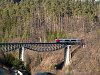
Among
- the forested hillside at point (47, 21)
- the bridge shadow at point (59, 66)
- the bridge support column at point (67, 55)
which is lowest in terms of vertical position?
the bridge shadow at point (59, 66)

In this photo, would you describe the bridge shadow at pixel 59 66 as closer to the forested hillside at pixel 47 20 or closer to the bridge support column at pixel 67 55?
the bridge support column at pixel 67 55

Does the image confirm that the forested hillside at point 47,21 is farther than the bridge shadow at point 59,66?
Yes

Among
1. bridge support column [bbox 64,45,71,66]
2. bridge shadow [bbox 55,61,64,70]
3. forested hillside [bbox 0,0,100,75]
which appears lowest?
bridge shadow [bbox 55,61,64,70]

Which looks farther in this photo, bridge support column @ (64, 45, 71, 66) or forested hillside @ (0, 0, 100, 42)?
forested hillside @ (0, 0, 100, 42)

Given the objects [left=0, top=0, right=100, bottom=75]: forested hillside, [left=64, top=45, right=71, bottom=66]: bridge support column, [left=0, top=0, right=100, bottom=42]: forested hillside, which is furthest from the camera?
[left=0, top=0, right=100, bottom=42]: forested hillside

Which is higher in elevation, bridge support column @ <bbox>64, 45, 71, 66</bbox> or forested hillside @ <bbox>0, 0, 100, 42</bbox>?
forested hillside @ <bbox>0, 0, 100, 42</bbox>

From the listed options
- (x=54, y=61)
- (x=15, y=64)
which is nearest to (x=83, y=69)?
(x=54, y=61)

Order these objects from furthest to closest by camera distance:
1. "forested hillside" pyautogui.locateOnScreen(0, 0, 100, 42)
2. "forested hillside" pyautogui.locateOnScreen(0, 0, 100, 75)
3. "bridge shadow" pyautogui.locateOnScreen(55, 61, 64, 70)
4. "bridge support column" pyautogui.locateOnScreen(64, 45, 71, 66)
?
"forested hillside" pyautogui.locateOnScreen(0, 0, 100, 42) → "forested hillside" pyautogui.locateOnScreen(0, 0, 100, 75) → "bridge shadow" pyautogui.locateOnScreen(55, 61, 64, 70) → "bridge support column" pyautogui.locateOnScreen(64, 45, 71, 66)

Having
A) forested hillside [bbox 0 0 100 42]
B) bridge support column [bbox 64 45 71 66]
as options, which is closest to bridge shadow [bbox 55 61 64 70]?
bridge support column [bbox 64 45 71 66]

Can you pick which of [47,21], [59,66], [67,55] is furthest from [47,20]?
[67,55]

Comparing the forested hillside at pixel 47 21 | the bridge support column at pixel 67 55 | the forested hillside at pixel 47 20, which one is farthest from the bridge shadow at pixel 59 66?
the forested hillside at pixel 47 20

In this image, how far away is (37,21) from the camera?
464ft

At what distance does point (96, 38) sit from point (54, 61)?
13.3 meters

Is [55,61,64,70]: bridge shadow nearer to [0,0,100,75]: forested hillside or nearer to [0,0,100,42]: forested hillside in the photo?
[0,0,100,75]: forested hillside
